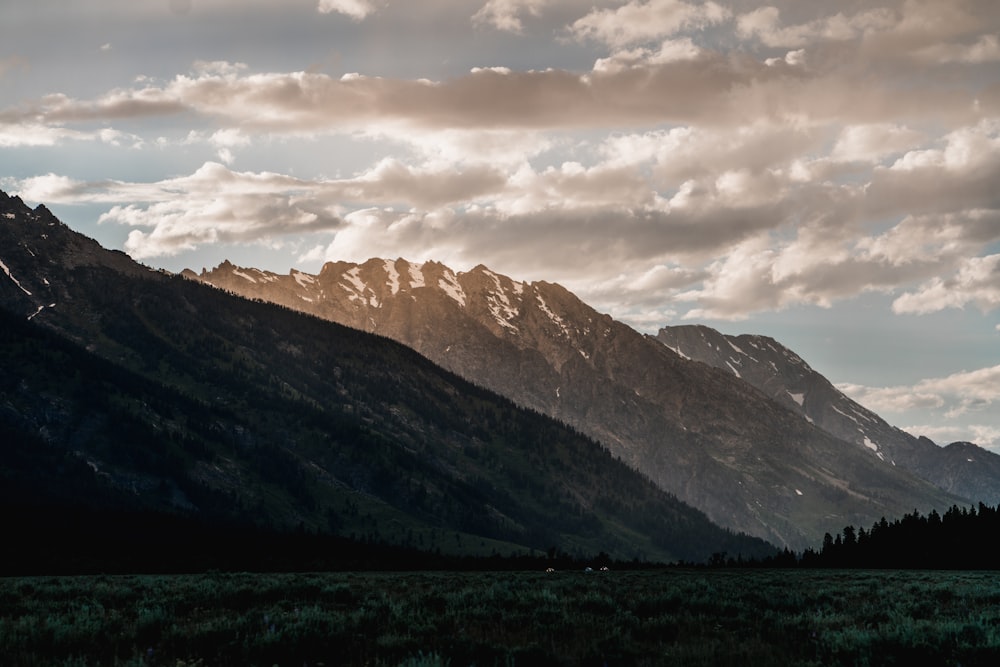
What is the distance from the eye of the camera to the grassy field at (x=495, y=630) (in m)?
16.9

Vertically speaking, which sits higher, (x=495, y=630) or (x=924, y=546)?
(x=495, y=630)

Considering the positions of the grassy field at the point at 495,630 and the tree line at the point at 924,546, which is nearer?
the grassy field at the point at 495,630

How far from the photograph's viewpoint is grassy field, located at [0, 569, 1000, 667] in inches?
666

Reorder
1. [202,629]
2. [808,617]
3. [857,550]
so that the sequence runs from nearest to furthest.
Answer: [202,629]
[808,617]
[857,550]

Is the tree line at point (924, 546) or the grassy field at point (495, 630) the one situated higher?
the grassy field at point (495, 630)

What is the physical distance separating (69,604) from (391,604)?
396 inches

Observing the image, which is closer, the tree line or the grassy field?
the grassy field

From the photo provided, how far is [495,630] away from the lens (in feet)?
70.5

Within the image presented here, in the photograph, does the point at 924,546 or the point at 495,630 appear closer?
the point at 495,630

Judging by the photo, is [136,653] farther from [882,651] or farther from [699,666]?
[882,651]

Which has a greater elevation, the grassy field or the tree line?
the grassy field

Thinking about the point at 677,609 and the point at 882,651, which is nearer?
the point at 882,651

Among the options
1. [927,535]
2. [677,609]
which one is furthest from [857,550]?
[677,609]

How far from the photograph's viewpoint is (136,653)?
658 inches
